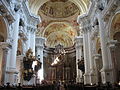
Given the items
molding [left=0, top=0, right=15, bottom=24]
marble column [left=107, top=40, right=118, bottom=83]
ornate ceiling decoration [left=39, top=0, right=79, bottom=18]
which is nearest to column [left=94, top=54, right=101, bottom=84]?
marble column [left=107, top=40, right=118, bottom=83]

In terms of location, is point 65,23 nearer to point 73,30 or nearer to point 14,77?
point 73,30

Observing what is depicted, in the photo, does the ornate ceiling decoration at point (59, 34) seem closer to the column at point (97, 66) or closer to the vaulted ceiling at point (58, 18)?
the vaulted ceiling at point (58, 18)

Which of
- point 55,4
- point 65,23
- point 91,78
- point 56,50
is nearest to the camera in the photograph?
point 91,78

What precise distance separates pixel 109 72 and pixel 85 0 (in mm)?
9927

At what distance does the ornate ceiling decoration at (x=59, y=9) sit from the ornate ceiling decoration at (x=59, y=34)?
4.80 ft

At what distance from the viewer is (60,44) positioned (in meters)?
27.8

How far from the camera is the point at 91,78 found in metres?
15.3

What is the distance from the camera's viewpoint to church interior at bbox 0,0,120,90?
1005cm

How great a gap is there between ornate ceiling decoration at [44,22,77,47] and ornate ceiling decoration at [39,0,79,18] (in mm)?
1462

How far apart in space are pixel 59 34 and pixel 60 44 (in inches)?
69.5

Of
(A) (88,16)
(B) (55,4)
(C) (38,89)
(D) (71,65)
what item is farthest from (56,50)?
(C) (38,89)

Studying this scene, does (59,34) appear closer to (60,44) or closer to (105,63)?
(60,44)

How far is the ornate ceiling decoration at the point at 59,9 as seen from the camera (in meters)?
22.9

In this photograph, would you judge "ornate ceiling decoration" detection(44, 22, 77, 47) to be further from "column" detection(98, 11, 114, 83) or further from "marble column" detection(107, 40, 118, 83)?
"marble column" detection(107, 40, 118, 83)
